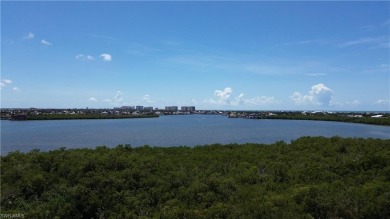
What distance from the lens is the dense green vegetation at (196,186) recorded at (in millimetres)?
11672

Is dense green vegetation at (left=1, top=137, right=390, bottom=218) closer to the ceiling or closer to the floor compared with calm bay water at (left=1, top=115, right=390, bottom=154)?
closer to the ceiling

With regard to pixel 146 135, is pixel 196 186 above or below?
above

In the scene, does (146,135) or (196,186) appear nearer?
(196,186)

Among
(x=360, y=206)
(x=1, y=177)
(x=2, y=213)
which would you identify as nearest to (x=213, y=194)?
(x=360, y=206)

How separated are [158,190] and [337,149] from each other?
45.1 ft

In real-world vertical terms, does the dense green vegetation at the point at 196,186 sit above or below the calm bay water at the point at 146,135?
above

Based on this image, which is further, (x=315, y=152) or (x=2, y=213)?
(x=315, y=152)

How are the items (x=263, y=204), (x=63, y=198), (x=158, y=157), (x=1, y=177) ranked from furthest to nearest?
(x=158, y=157) → (x=1, y=177) → (x=63, y=198) → (x=263, y=204)

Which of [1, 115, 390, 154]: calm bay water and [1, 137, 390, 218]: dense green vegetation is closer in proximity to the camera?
[1, 137, 390, 218]: dense green vegetation

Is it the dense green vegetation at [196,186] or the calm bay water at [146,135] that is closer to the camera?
the dense green vegetation at [196,186]

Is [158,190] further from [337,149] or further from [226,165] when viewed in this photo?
[337,149]

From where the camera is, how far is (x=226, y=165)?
1845 centimetres

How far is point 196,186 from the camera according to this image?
1373 cm

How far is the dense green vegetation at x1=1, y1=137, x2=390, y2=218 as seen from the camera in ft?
38.3
